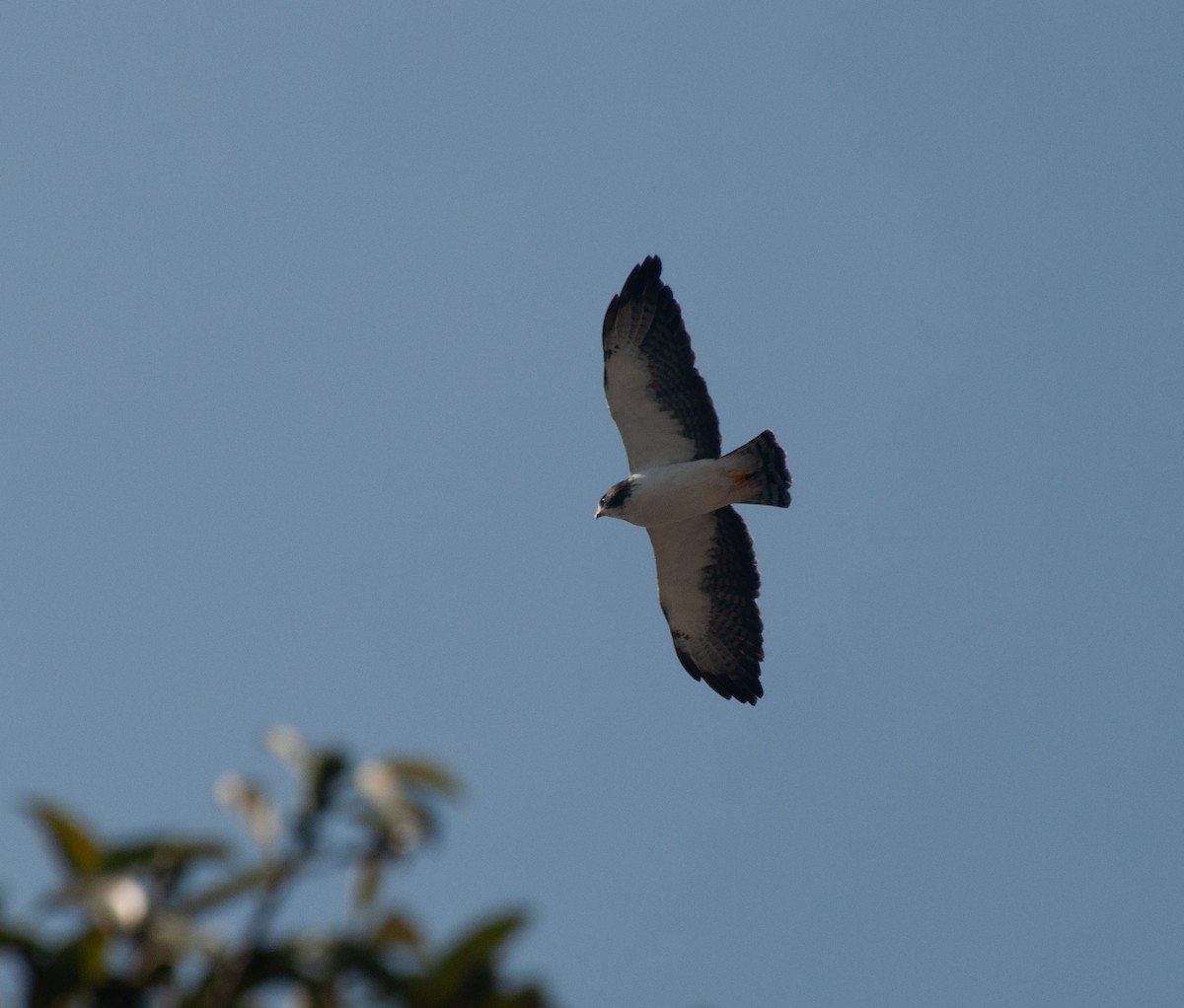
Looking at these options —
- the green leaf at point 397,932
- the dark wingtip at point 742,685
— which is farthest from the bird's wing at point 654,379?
the green leaf at point 397,932

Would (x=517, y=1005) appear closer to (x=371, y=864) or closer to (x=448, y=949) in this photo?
(x=448, y=949)

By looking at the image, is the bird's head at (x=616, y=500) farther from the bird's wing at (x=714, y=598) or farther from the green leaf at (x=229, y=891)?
the green leaf at (x=229, y=891)

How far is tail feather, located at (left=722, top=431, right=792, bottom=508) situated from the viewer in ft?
46.6

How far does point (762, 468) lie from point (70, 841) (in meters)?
11.1

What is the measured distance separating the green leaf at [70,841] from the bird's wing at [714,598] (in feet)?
38.7

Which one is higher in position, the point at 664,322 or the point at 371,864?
the point at 664,322

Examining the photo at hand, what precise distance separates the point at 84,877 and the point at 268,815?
1.59 feet

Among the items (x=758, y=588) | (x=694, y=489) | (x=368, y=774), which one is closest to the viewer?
(x=368, y=774)

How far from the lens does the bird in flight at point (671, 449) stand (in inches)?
563

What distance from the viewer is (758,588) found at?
15.8 meters

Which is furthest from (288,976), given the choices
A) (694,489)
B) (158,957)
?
(694,489)

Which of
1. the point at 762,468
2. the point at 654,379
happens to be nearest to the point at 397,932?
the point at 762,468

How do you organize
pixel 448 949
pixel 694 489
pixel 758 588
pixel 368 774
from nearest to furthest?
pixel 368 774 < pixel 448 949 < pixel 694 489 < pixel 758 588

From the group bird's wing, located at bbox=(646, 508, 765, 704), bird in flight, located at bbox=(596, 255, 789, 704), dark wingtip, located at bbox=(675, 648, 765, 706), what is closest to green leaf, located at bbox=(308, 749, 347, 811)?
bird in flight, located at bbox=(596, 255, 789, 704)
